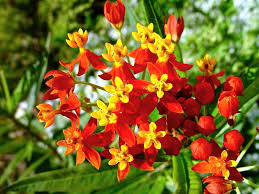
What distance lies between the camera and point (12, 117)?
151 centimetres

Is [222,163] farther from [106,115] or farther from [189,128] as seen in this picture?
[106,115]

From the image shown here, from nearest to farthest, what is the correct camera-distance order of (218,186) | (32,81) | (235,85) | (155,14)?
(218,186), (235,85), (155,14), (32,81)

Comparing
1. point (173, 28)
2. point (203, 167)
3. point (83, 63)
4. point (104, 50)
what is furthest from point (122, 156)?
point (104, 50)

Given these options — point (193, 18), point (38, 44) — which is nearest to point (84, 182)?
point (193, 18)

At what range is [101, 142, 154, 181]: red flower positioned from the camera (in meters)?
0.70

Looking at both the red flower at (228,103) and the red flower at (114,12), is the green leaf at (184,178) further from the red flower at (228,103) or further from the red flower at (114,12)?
the red flower at (114,12)

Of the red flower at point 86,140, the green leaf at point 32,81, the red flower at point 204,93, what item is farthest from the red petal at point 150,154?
the green leaf at point 32,81

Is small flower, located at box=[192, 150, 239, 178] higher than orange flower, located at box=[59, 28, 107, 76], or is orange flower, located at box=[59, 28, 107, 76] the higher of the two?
orange flower, located at box=[59, 28, 107, 76]

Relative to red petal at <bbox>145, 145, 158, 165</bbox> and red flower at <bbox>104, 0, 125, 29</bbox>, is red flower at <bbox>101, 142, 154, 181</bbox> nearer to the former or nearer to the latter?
red petal at <bbox>145, 145, 158, 165</bbox>

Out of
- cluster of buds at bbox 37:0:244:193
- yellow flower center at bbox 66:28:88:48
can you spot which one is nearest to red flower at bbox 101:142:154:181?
Answer: cluster of buds at bbox 37:0:244:193

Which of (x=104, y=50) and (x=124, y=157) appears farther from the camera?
(x=104, y=50)

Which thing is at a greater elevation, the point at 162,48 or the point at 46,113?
the point at 162,48

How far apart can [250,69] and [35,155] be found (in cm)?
141

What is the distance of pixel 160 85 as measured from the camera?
71 cm
